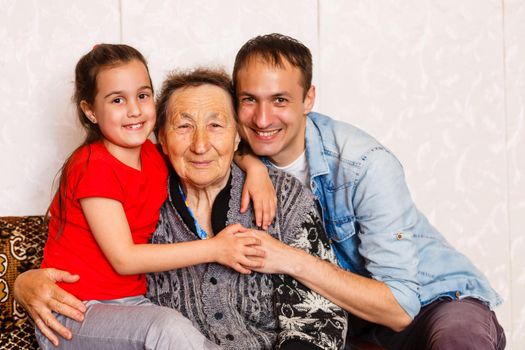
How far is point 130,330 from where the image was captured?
2.05m

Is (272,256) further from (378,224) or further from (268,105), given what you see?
(268,105)

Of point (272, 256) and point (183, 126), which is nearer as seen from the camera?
point (272, 256)

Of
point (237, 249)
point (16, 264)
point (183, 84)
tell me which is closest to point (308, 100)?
point (183, 84)

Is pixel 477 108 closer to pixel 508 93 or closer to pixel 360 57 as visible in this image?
pixel 508 93

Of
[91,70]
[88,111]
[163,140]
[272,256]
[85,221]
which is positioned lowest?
[272,256]

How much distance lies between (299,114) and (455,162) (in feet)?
4.74

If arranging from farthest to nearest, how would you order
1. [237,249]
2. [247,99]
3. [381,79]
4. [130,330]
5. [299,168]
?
[381,79]
[299,168]
[247,99]
[237,249]
[130,330]

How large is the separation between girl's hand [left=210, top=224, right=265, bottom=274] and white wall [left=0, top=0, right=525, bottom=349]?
127 cm

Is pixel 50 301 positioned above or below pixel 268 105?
below

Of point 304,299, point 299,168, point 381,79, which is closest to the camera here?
point 304,299

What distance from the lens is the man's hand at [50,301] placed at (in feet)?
7.22

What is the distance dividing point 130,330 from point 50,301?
357 mm

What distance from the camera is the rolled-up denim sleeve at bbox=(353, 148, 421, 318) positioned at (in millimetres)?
2469

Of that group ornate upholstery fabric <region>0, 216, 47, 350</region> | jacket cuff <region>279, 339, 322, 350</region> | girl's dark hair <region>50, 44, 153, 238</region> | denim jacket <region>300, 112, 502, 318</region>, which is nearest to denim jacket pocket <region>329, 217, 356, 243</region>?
denim jacket <region>300, 112, 502, 318</region>
